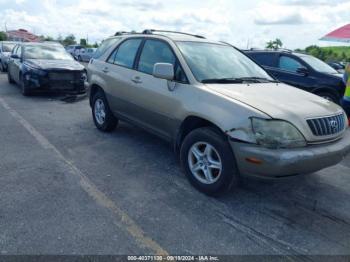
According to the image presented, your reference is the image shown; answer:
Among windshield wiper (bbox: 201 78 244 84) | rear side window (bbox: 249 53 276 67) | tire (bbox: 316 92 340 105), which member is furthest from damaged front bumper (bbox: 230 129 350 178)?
rear side window (bbox: 249 53 276 67)

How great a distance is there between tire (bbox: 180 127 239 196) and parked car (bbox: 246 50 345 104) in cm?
480

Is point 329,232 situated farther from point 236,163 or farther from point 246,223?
point 236,163

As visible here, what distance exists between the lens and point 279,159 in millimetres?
3133

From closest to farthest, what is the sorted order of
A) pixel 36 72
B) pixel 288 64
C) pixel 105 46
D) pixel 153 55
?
pixel 153 55, pixel 105 46, pixel 288 64, pixel 36 72

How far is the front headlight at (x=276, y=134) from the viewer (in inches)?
126

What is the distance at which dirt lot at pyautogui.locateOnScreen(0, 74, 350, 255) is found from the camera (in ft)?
9.51

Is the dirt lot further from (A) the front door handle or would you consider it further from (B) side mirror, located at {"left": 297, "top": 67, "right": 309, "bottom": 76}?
(B) side mirror, located at {"left": 297, "top": 67, "right": 309, "bottom": 76}

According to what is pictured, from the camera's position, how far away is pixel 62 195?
3656 mm

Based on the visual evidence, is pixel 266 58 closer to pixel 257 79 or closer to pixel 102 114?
pixel 257 79

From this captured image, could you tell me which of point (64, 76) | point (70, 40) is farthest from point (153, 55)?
point (70, 40)

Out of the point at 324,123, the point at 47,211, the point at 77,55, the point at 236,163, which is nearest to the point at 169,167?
the point at 236,163

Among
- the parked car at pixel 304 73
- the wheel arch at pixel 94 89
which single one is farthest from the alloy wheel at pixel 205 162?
the parked car at pixel 304 73

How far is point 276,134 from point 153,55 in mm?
2334

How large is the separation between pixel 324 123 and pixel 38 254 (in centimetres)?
303
